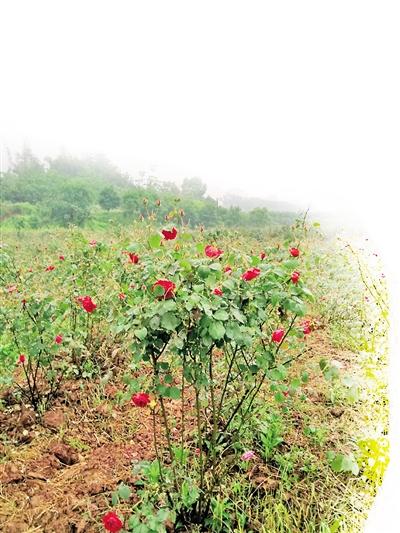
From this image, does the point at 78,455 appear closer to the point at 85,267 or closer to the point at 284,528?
the point at 284,528

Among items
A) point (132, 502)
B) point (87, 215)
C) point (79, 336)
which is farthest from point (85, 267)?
point (87, 215)

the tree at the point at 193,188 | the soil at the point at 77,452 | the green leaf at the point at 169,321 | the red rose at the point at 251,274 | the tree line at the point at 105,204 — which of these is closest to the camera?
the green leaf at the point at 169,321

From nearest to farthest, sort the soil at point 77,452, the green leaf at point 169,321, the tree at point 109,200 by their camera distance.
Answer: the green leaf at point 169,321
the soil at point 77,452
the tree at point 109,200

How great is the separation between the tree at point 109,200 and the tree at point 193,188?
3.71 m

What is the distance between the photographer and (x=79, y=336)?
125 inches

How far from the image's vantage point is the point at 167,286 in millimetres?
1321

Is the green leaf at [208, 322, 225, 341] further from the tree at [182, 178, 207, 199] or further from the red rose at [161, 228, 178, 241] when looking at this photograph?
the tree at [182, 178, 207, 199]

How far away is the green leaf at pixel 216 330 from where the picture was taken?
4.27ft

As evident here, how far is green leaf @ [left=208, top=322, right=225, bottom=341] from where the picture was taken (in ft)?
4.27

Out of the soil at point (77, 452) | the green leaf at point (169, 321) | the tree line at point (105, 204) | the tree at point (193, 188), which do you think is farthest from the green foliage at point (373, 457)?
the tree at point (193, 188)

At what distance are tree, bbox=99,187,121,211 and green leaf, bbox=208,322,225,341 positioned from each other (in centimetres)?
1851

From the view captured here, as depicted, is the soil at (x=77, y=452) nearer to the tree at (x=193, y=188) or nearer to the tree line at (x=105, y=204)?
the tree line at (x=105, y=204)

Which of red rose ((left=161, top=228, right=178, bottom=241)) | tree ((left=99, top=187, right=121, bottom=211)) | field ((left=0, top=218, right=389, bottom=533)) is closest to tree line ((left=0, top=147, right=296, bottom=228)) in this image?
tree ((left=99, top=187, right=121, bottom=211))

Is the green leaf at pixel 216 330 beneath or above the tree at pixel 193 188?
above
